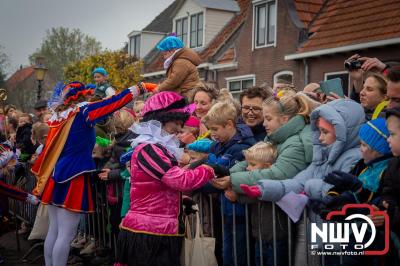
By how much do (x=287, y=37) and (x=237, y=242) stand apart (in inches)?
632

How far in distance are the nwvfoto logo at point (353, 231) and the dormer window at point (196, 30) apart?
74.8 ft

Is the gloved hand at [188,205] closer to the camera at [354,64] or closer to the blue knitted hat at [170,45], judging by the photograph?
the camera at [354,64]

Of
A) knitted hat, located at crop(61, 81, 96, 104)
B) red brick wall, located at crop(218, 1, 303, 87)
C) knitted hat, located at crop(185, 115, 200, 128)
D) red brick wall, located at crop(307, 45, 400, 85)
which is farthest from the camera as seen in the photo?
red brick wall, located at crop(218, 1, 303, 87)

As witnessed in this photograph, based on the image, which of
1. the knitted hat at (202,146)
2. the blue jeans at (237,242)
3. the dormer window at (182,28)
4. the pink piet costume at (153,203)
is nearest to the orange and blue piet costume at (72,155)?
the knitted hat at (202,146)

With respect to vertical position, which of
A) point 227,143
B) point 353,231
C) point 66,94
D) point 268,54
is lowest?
point 353,231

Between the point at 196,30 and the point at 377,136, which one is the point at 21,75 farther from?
the point at 377,136

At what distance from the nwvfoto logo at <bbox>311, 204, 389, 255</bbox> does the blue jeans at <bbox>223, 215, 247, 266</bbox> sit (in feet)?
3.50

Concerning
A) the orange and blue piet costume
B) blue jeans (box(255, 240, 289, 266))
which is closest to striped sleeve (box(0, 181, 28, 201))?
the orange and blue piet costume

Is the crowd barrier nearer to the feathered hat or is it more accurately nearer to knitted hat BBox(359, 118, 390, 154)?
knitted hat BBox(359, 118, 390, 154)

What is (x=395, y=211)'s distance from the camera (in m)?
3.15

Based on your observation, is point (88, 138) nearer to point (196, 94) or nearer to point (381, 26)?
point (196, 94)

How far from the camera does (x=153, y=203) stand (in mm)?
4340

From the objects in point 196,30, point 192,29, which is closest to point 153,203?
point 196,30

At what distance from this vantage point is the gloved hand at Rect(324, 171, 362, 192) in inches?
130
